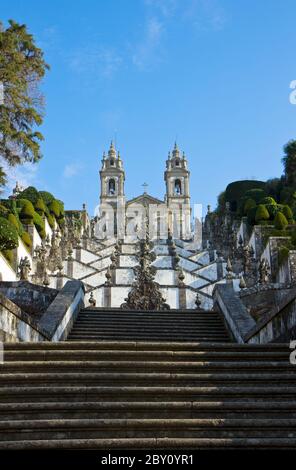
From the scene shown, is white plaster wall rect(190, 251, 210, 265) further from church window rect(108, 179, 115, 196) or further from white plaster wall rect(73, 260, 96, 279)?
church window rect(108, 179, 115, 196)

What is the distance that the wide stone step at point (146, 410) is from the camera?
6.00 metres

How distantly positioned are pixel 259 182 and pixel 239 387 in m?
45.2

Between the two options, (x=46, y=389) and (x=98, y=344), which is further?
(x=98, y=344)

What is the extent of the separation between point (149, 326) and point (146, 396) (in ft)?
16.6

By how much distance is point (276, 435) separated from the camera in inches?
222

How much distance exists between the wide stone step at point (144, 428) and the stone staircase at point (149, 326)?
4501 mm

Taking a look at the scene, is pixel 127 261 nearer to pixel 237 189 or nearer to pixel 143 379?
pixel 237 189

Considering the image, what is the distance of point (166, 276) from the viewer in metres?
31.0

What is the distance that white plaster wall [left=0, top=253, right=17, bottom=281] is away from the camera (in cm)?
2596

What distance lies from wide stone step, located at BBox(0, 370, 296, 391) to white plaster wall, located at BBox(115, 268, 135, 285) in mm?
22893

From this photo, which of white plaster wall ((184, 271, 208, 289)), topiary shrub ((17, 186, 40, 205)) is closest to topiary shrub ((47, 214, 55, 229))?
topiary shrub ((17, 186, 40, 205))
